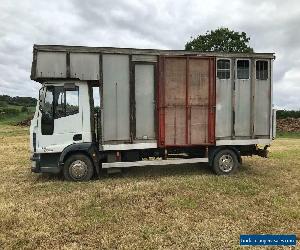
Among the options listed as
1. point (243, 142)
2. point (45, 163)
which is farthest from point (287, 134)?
point (45, 163)

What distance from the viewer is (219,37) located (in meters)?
42.1

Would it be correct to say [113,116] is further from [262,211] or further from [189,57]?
[262,211]

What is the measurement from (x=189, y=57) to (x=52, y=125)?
4.50 m

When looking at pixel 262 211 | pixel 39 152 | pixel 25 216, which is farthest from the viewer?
pixel 39 152

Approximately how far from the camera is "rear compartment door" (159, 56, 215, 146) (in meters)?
10.8

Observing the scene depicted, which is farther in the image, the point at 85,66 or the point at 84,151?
the point at 84,151

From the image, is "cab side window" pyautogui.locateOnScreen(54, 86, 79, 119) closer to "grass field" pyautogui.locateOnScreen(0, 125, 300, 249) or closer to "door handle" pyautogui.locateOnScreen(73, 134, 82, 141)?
"door handle" pyautogui.locateOnScreen(73, 134, 82, 141)

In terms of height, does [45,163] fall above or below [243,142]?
below

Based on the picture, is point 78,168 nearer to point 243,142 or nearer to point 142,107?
point 142,107

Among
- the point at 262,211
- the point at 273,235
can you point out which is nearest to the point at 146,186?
the point at 262,211

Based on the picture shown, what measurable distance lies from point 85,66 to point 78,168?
297 centimetres

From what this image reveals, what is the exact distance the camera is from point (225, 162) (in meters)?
11.6

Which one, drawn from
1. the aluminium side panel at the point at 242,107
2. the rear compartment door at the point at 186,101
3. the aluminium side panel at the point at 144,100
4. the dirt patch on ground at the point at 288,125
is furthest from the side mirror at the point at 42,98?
the dirt patch on ground at the point at 288,125

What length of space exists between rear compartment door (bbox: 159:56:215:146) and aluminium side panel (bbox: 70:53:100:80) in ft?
6.22
